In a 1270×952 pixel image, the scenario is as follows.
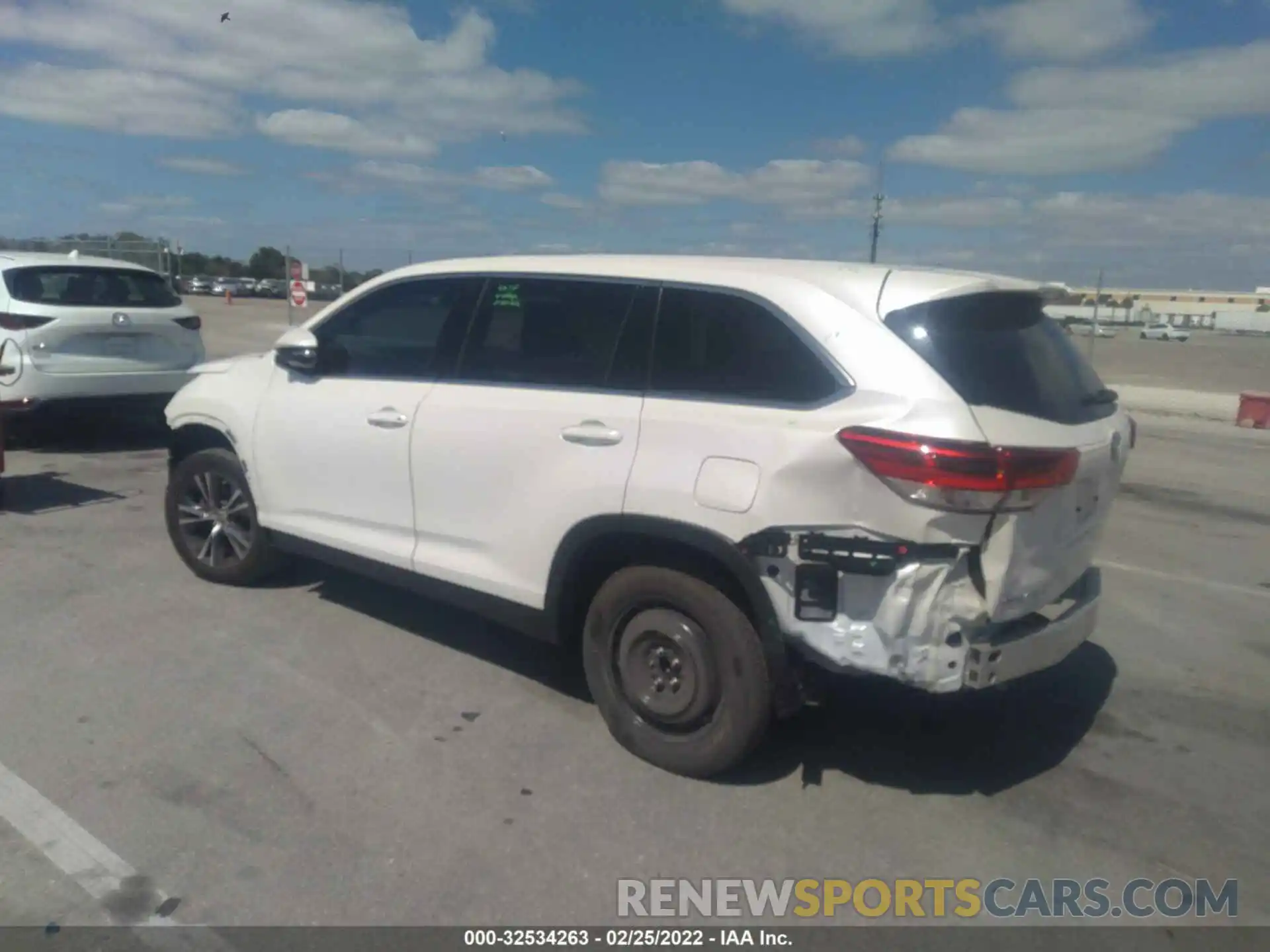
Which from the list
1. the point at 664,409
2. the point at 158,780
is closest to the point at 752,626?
the point at 664,409

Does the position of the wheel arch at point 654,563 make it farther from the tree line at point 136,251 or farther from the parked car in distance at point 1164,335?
the parked car in distance at point 1164,335

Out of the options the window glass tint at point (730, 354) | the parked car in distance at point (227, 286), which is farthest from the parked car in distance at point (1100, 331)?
the window glass tint at point (730, 354)

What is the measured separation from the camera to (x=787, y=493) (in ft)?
11.5

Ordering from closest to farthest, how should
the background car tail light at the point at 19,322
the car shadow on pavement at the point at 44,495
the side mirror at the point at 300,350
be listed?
the side mirror at the point at 300,350 → the car shadow on pavement at the point at 44,495 → the background car tail light at the point at 19,322

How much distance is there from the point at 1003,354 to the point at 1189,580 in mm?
3994

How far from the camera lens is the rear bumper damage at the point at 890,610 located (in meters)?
3.38

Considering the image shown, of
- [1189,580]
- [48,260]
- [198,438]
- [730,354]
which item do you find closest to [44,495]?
[48,260]

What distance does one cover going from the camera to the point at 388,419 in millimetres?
4820

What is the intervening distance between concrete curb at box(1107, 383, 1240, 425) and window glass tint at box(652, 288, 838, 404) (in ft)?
45.3

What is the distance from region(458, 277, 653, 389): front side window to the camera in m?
4.23

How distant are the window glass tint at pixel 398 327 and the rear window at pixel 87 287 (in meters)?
5.38

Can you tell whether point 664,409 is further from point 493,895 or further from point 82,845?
point 82,845

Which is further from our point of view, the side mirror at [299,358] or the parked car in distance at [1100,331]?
the parked car in distance at [1100,331]

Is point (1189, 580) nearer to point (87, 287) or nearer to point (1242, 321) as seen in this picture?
point (87, 287)
